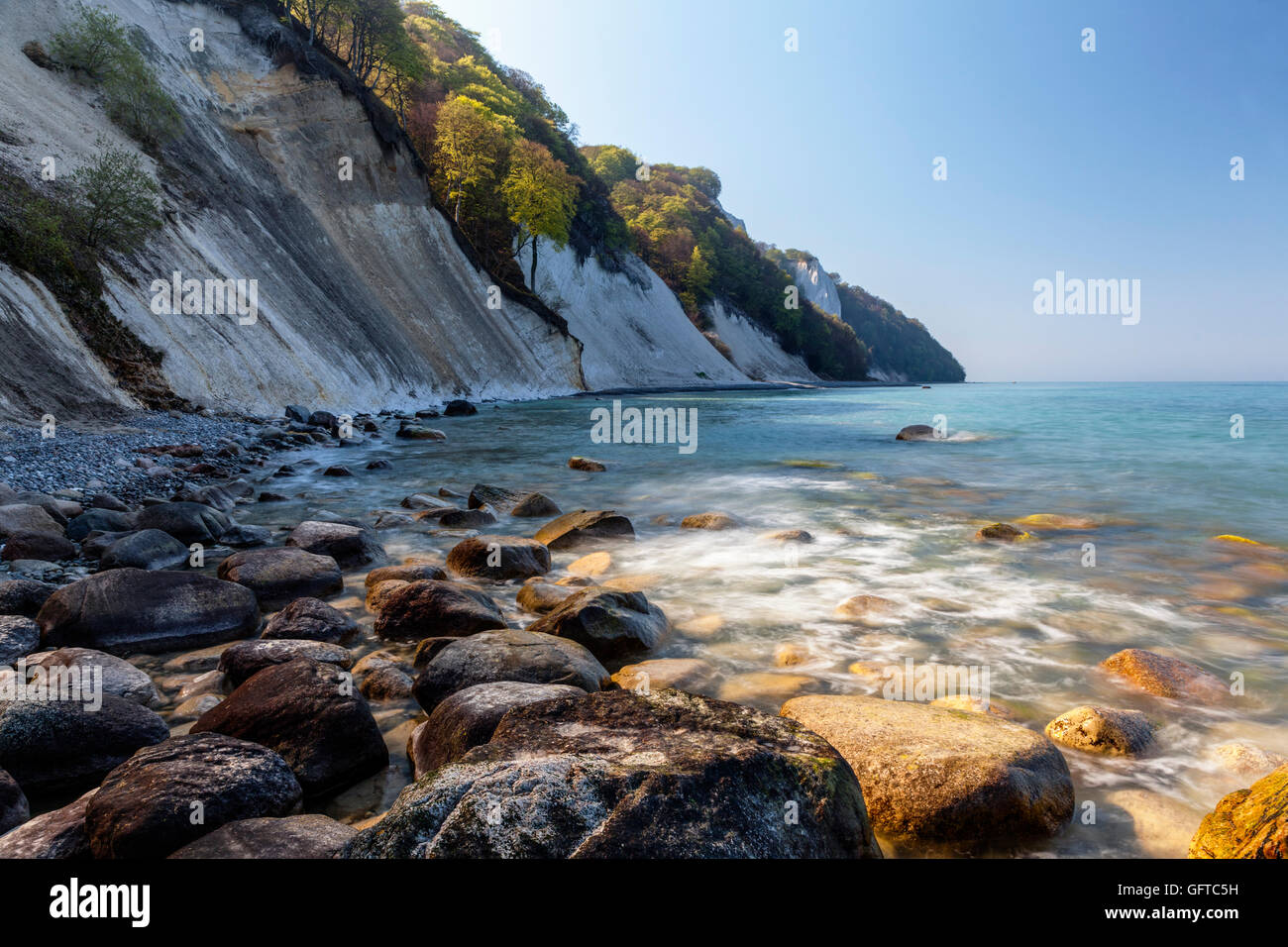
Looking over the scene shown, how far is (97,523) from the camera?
698 centimetres

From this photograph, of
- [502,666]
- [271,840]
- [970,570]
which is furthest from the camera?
[970,570]

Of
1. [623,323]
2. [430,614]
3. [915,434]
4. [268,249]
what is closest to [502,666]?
[430,614]

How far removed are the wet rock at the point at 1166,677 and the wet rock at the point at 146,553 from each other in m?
7.91

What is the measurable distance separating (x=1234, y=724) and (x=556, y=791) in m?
4.35

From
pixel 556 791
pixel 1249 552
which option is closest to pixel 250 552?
pixel 556 791

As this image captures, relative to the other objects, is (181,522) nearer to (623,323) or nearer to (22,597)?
(22,597)

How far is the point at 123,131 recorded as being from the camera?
19672 millimetres

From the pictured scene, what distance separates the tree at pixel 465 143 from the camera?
3894cm

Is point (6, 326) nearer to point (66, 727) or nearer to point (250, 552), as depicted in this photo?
point (250, 552)

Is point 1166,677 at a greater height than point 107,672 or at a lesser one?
lesser

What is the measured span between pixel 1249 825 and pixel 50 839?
437 cm

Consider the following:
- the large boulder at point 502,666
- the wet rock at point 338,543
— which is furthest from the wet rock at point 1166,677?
the wet rock at point 338,543

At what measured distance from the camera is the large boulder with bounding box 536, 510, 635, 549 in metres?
8.29

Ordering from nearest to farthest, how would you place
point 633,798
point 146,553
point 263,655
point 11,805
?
point 633,798 < point 11,805 < point 263,655 < point 146,553
